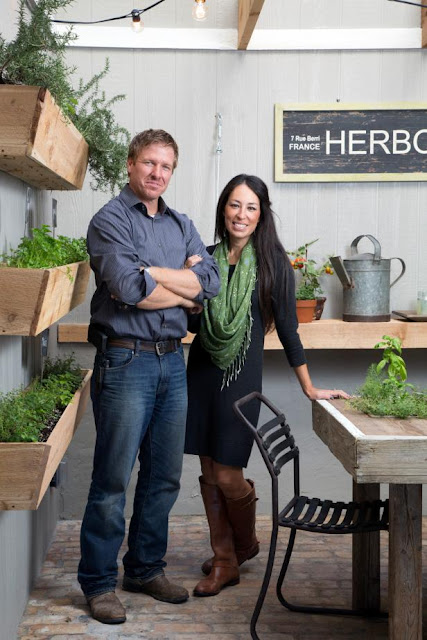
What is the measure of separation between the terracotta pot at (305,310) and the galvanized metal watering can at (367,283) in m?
0.21

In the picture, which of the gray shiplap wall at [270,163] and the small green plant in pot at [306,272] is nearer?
the small green plant in pot at [306,272]

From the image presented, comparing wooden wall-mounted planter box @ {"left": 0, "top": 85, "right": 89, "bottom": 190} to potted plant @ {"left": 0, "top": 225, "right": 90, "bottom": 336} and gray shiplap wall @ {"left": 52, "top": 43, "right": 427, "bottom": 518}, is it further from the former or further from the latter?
gray shiplap wall @ {"left": 52, "top": 43, "right": 427, "bottom": 518}

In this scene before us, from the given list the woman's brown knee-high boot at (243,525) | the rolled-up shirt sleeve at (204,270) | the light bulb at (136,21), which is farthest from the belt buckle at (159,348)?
the light bulb at (136,21)

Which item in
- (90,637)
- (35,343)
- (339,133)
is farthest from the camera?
(339,133)

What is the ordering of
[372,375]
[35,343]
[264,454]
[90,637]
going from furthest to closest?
[35,343] → [372,375] → [90,637] → [264,454]

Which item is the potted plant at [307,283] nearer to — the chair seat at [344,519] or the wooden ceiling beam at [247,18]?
the wooden ceiling beam at [247,18]

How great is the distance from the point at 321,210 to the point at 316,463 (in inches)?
54.0

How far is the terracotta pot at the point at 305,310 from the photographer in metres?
4.44

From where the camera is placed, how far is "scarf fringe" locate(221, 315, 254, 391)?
11.3ft

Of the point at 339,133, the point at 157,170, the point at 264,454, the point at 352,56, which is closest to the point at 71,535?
the point at 264,454

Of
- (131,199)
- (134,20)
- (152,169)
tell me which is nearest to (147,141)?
(152,169)

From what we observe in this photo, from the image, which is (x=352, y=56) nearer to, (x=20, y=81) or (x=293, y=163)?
(x=293, y=163)

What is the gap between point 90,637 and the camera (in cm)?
310

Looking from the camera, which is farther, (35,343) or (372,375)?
(35,343)
